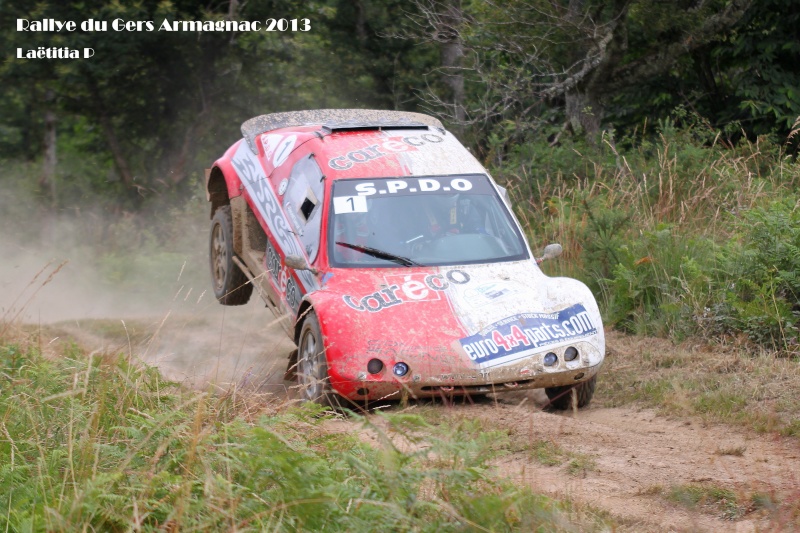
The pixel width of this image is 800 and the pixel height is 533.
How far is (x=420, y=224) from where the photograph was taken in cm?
771

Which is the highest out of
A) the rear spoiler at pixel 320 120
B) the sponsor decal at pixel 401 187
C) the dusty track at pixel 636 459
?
the rear spoiler at pixel 320 120

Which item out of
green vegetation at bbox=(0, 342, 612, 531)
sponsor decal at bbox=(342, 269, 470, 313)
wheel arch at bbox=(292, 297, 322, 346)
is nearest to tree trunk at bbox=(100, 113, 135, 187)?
wheel arch at bbox=(292, 297, 322, 346)

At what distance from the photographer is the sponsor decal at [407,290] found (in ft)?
22.5

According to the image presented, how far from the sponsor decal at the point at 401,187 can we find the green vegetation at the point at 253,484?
3161 millimetres

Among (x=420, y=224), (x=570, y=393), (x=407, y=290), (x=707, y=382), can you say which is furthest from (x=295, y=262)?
(x=707, y=382)

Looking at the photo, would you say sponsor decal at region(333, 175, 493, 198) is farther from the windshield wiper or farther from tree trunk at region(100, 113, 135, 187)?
tree trunk at region(100, 113, 135, 187)

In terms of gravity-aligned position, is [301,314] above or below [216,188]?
below

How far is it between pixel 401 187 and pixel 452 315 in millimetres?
1425

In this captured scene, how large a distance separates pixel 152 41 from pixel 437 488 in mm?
13861

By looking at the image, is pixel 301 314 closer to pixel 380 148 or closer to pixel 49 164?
pixel 380 148

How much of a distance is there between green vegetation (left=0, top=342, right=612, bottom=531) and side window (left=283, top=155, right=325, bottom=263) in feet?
9.64

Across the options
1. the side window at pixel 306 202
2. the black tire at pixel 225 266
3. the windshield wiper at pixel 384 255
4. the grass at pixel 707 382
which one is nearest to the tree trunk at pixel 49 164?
the black tire at pixel 225 266

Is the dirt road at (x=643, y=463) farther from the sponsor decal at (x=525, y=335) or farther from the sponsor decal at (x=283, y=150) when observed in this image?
the sponsor decal at (x=283, y=150)

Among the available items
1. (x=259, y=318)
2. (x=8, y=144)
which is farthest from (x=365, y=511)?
(x=8, y=144)
